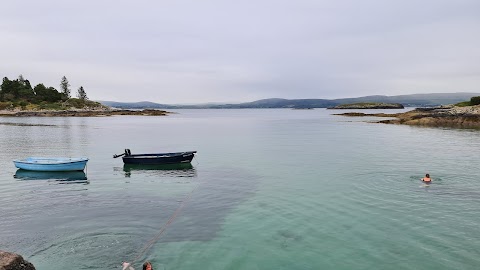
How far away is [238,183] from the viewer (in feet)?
111

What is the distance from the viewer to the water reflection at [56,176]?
117ft

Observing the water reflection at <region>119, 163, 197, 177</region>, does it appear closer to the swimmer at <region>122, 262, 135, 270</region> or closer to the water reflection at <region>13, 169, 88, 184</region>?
the water reflection at <region>13, 169, 88, 184</region>

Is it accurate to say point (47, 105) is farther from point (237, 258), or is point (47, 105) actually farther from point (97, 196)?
point (237, 258)

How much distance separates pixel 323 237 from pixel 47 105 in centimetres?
21344

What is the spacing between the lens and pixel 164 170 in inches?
1645

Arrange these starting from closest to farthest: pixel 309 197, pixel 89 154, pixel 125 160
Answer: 1. pixel 309 197
2. pixel 125 160
3. pixel 89 154

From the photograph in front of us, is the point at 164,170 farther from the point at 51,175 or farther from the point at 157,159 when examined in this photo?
the point at 51,175

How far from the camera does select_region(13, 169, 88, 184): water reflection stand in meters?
35.6

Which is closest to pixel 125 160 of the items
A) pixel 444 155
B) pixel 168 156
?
pixel 168 156

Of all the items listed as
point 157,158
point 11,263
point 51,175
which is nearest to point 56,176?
point 51,175

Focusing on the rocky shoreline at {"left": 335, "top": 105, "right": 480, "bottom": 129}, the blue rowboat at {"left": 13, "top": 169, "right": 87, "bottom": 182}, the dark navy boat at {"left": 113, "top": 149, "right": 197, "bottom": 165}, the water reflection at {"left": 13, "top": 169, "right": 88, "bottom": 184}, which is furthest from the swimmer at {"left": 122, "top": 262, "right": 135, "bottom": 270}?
A: the rocky shoreline at {"left": 335, "top": 105, "right": 480, "bottom": 129}

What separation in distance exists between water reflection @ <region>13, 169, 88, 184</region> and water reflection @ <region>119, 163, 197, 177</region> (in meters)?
4.71

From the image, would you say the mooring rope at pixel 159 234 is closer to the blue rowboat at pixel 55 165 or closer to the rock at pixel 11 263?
the rock at pixel 11 263

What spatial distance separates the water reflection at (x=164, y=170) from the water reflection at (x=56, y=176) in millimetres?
4713
